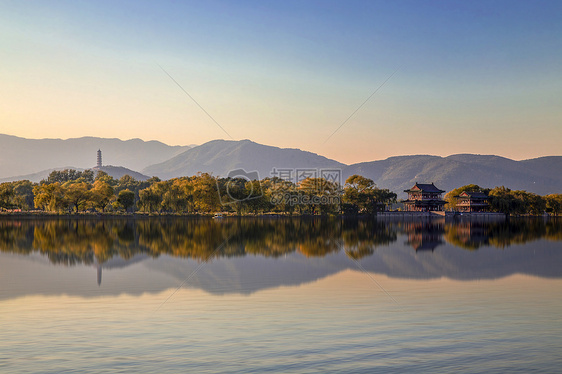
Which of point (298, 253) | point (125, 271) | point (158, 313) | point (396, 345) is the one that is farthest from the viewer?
point (298, 253)

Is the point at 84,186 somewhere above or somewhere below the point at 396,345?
above

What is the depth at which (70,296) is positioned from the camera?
1381 centimetres

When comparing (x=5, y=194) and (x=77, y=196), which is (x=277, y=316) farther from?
(x=5, y=194)

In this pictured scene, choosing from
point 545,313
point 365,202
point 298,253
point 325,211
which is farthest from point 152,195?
point 545,313

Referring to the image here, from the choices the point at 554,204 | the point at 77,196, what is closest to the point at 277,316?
the point at 77,196

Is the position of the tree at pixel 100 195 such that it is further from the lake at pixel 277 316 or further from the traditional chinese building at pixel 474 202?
the traditional chinese building at pixel 474 202

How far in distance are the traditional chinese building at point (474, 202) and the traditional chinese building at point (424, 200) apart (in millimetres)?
6063

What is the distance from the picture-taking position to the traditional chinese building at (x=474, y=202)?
109875 millimetres

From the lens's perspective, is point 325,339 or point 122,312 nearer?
point 325,339

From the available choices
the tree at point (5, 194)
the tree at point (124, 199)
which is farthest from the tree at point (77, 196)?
the tree at point (5, 194)

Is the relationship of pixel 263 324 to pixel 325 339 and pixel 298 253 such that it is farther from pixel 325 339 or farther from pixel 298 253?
pixel 298 253

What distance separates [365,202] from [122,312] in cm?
8356

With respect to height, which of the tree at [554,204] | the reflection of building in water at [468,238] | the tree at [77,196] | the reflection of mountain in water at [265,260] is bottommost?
the reflection of building in water at [468,238]

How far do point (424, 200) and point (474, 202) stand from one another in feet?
37.2
